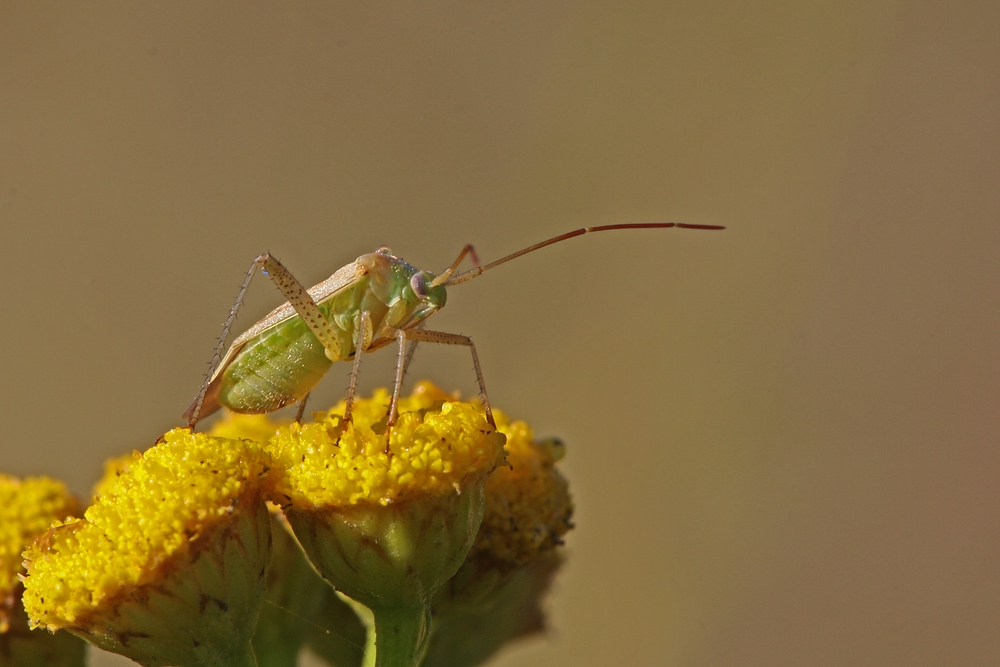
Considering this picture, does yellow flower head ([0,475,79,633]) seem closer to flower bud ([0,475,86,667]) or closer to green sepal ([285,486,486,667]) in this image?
flower bud ([0,475,86,667])

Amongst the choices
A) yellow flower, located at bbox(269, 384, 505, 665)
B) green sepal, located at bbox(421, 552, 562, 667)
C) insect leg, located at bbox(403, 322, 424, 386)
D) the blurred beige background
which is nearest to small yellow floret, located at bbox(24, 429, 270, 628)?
yellow flower, located at bbox(269, 384, 505, 665)

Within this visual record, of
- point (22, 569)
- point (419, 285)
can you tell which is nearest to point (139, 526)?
point (22, 569)

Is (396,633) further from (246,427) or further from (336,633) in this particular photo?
(246,427)

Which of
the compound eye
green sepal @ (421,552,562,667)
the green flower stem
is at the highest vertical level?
the compound eye

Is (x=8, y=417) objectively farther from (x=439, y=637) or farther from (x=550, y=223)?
(x=439, y=637)

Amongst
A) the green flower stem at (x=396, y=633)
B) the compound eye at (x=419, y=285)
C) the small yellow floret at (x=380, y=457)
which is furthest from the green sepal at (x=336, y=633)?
the compound eye at (x=419, y=285)

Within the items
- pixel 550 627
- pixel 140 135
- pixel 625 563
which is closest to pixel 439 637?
pixel 550 627

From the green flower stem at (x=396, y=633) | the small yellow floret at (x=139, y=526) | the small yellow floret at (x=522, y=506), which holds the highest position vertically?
the small yellow floret at (x=139, y=526)

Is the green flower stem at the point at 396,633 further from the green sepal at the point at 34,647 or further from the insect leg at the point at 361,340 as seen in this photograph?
the green sepal at the point at 34,647
